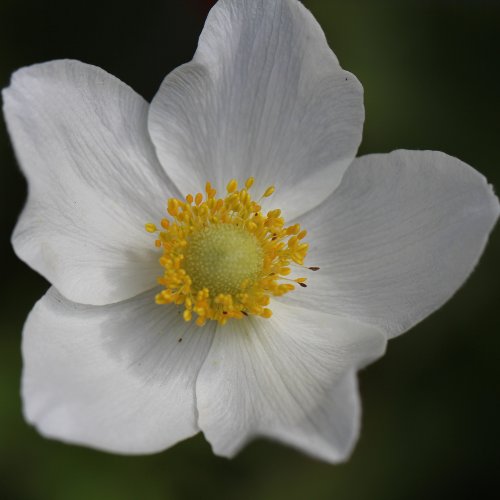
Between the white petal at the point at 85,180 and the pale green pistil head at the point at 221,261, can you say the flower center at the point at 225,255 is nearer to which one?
the pale green pistil head at the point at 221,261

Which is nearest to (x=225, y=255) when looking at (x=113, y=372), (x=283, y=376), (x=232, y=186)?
(x=232, y=186)

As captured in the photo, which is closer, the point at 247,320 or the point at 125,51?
the point at 247,320

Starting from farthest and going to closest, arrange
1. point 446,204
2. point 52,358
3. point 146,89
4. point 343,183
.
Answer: point 146,89
point 343,183
point 446,204
point 52,358

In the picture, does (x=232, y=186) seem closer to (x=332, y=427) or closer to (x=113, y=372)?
(x=113, y=372)

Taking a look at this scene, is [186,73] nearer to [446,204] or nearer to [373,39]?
[446,204]

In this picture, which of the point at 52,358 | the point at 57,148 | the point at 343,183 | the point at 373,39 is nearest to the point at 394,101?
the point at 373,39

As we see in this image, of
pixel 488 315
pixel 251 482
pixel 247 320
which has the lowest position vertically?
pixel 251 482
